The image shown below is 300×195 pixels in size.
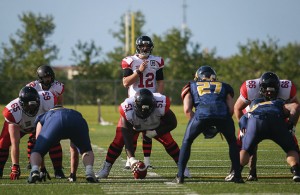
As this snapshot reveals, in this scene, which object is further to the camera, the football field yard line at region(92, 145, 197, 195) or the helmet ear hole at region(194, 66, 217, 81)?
the helmet ear hole at region(194, 66, 217, 81)

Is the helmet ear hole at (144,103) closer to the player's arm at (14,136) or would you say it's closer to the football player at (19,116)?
the football player at (19,116)

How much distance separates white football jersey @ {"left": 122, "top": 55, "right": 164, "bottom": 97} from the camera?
12078 mm

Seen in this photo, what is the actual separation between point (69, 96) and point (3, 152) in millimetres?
29980

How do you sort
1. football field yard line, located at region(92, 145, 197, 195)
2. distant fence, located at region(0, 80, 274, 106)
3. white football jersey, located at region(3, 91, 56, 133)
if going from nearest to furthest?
1. football field yard line, located at region(92, 145, 197, 195)
2. white football jersey, located at region(3, 91, 56, 133)
3. distant fence, located at region(0, 80, 274, 106)

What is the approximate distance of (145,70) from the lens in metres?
Answer: 12.1

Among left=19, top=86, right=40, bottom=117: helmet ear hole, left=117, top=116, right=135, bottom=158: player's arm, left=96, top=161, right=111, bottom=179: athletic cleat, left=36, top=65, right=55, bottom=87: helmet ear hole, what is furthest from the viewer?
left=36, top=65, right=55, bottom=87: helmet ear hole

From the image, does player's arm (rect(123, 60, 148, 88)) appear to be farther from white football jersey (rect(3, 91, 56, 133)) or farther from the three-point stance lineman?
the three-point stance lineman

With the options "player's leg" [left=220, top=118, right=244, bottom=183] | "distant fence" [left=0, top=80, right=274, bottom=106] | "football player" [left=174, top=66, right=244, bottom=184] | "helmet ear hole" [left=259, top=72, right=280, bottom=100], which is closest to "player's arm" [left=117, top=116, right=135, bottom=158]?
"football player" [left=174, top=66, right=244, bottom=184]

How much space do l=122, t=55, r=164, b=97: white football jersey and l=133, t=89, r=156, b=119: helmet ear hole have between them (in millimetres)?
1908

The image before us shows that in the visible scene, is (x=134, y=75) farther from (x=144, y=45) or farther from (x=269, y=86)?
(x=269, y=86)

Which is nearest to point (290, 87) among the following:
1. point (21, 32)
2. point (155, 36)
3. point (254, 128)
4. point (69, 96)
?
point (254, 128)

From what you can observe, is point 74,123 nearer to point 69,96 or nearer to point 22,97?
point 22,97

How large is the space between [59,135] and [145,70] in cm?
274

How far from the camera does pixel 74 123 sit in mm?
9703
